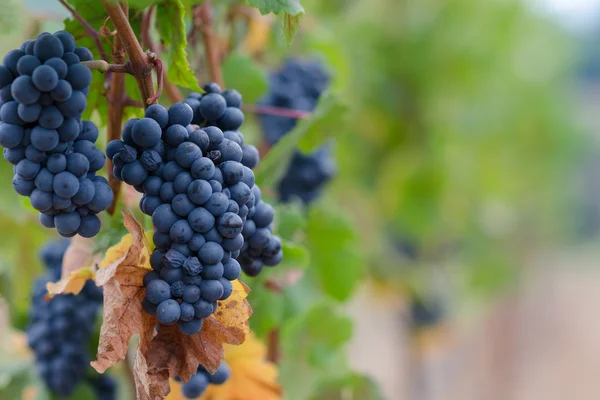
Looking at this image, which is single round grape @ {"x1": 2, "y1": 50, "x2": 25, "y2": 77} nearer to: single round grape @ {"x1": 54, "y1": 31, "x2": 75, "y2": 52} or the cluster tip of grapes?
single round grape @ {"x1": 54, "y1": 31, "x2": 75, "y2": 52}

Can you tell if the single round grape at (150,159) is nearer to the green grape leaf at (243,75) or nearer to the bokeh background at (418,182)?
the bokeh background at (418,182)

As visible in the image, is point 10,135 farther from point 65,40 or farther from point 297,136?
point 297,136

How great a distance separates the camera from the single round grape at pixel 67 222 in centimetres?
42

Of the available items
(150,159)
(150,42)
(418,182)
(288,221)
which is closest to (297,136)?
(288,221)

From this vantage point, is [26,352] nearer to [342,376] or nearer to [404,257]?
[342,376]

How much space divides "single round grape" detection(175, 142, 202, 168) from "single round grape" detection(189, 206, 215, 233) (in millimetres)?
33

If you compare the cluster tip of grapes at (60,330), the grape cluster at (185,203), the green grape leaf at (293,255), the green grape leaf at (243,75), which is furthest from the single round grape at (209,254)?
the green grape leaf at (243,75)

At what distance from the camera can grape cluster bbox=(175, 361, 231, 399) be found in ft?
1.90

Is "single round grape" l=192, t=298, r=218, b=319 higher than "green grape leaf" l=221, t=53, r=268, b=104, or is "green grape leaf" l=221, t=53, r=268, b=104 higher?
"green grape leaf" l=221, t=53, r=268, b=104

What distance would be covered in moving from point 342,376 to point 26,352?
45 centimetres

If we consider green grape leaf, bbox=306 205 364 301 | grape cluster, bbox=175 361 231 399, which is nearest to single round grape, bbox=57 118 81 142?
grape cluster, bbox=175 361 231 399

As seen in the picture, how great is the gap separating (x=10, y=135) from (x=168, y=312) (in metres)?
0.15

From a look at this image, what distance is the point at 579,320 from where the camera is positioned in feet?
15.8

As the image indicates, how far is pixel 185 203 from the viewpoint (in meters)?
0.43
